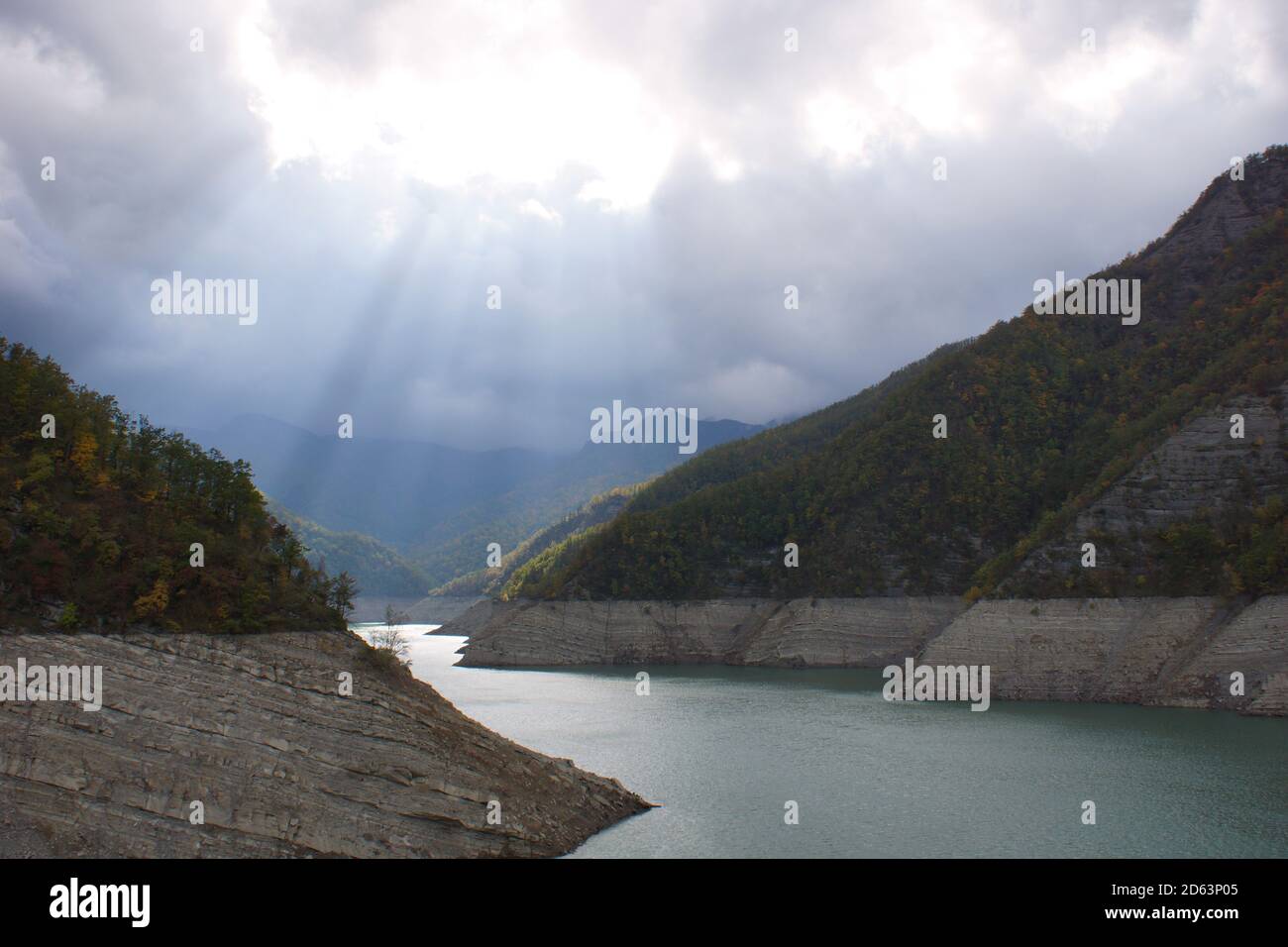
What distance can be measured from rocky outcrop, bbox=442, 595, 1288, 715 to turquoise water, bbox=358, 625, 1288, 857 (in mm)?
2496

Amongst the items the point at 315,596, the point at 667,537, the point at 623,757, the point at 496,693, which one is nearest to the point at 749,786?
the point at 623,757

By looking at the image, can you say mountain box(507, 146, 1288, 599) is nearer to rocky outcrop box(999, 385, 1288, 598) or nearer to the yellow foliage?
rocky outcrop box(999, 385, 1288, 598)

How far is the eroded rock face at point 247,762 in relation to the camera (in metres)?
18.4

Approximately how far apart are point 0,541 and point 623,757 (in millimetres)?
24177

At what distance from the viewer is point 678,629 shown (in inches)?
3647

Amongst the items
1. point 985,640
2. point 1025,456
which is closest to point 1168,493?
point 985,640

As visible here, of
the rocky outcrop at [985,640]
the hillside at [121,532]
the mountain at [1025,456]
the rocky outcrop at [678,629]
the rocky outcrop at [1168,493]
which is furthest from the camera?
the rocky outcrop at [678,629]

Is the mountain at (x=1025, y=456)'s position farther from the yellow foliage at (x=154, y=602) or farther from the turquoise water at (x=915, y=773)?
the yellow foliage at (x=154, y=602)

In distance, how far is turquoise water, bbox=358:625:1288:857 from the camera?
25.4 meters

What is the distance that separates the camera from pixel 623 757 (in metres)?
37.8

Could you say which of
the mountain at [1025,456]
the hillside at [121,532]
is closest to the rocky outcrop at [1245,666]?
the mountain at [1025,456]

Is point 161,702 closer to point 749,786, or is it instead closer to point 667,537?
point 749,786

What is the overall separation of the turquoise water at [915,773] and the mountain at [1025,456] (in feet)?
56.7
